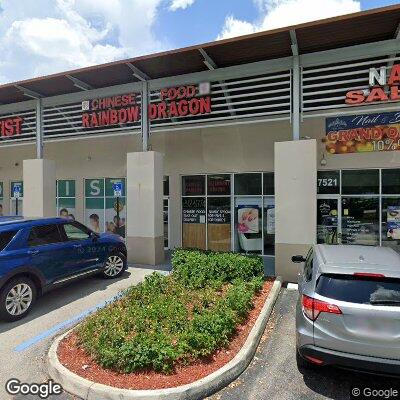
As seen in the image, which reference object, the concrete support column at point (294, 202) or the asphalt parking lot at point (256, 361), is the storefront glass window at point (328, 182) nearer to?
the concrete support column at point (294, 202)

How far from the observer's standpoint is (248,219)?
1190 centimetres

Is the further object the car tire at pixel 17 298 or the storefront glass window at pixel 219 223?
the storefront glass window at pixel 219 223

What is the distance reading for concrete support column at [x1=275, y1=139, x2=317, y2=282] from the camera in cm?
833

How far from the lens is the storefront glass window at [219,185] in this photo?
1205cm

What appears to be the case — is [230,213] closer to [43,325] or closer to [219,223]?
[219,223]

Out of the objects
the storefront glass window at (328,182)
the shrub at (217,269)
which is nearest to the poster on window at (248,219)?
the storefront glass window at (328,182)

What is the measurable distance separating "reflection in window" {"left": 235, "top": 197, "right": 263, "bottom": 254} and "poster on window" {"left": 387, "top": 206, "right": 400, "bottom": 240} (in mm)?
4136

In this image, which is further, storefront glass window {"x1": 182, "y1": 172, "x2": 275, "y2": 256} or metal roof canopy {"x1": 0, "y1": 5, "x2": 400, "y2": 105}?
storefront glass window {"x1": 182, "y1": 172, "x2": 275, "y2": 256}

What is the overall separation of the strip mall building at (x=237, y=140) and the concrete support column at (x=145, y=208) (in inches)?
1.5

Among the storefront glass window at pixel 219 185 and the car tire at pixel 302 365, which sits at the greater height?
the storefront glass window at pixel 219 185

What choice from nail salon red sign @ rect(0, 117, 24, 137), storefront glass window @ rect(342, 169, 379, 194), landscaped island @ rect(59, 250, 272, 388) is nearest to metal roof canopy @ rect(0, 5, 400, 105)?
nail salon red sign @ rect(0, 117, 24, 137)

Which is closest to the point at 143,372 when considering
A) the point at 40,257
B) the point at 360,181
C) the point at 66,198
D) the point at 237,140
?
the point at 40,257

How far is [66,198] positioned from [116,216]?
275cm

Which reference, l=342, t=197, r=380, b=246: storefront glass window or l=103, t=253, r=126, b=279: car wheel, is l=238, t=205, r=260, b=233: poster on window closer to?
l=342, t=197, r=380, b=246: storefront glass window
